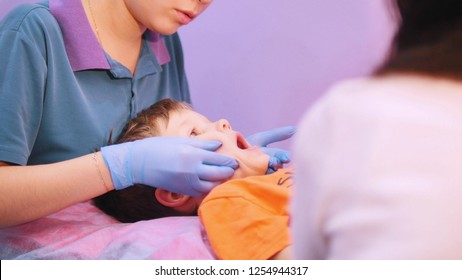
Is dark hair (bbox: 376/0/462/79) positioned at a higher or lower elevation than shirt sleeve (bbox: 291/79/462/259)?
higher

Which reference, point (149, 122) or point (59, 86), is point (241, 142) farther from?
point (59, 86)

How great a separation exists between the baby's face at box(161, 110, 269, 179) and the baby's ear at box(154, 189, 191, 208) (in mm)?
110

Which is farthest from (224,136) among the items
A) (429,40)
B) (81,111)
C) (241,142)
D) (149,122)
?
(429,40)

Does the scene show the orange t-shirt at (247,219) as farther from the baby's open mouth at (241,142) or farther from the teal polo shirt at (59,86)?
the teal polo shirt at (59,86)

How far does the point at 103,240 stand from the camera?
2.70 ft

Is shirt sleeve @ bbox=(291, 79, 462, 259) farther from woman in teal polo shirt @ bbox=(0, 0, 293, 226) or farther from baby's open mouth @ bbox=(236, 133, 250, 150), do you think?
baby's open mouth @ bbox=(236, 133, 250, 150)

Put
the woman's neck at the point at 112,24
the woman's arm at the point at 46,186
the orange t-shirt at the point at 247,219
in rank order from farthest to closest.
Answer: the woman's neck at the point at 112,24 < the woman's arm at the point at 46,186 < the orange t-shirt at the point at 247,219

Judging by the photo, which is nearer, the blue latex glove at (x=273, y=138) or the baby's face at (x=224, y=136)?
the baby's face at (x=224, y=136)

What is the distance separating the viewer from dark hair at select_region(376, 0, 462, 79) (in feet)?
1.23

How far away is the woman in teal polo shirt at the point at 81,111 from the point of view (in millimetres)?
833

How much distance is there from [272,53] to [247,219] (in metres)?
0.67

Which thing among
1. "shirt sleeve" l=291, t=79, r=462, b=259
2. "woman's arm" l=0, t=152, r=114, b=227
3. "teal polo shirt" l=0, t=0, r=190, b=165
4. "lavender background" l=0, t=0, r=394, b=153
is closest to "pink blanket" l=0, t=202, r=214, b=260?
"woman's arm" l=0, t=152, r=114, b=227

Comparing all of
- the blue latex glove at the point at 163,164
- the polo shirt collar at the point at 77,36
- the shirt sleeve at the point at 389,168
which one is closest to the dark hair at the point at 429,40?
the shirt sleeve at the point at 389,168
